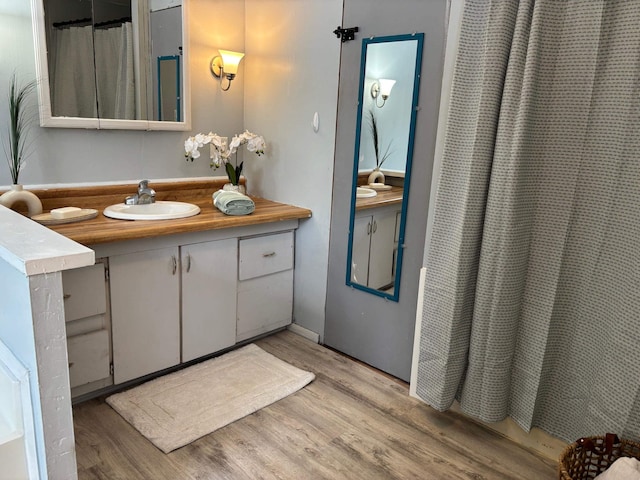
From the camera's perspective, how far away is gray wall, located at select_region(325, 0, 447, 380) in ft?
7.02

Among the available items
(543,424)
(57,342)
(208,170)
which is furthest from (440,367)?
(208,170)

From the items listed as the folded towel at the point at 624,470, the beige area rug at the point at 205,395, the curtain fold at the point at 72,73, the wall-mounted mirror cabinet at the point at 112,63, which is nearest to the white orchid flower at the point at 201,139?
the wall-mounted mirror cabinet at the point at 112,63

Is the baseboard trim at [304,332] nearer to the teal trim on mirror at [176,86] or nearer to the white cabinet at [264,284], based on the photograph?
the white cabinet at [264,284]

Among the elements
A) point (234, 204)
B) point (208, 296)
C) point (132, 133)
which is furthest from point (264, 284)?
point (132, 133)

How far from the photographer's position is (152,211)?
2490 mm

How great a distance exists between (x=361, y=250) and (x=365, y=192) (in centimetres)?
31

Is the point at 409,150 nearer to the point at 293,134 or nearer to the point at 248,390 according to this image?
the point at 293,134

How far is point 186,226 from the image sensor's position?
2.21 meters

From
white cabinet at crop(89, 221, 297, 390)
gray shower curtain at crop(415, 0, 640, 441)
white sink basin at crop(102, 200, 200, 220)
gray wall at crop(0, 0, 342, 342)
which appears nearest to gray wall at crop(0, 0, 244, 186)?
gray wall at crop(0, 0, 342, 342)

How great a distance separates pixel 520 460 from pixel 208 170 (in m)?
2.23

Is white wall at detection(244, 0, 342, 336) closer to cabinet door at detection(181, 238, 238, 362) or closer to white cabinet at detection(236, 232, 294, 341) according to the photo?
white cabinet at detection(236, 232, 294, 341)

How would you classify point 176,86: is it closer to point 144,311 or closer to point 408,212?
point 144,311

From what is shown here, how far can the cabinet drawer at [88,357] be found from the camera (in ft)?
6.64

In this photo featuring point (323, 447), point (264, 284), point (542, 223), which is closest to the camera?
point (542, 223)
